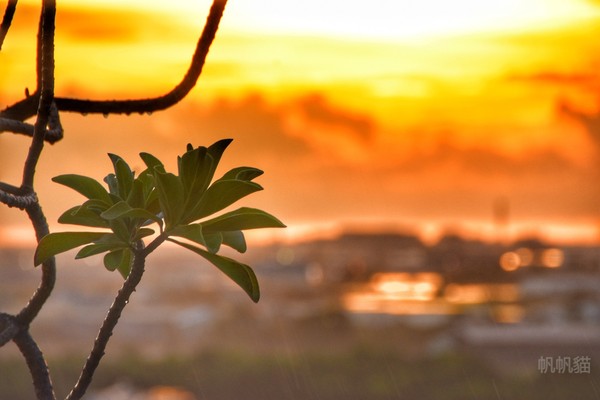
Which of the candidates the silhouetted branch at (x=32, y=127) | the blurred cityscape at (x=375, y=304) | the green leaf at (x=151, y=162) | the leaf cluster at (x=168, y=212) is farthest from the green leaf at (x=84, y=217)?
the blurred cityscape at (x=375, y=304)

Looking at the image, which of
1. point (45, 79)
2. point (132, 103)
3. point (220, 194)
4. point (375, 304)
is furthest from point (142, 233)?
point (375, 304)

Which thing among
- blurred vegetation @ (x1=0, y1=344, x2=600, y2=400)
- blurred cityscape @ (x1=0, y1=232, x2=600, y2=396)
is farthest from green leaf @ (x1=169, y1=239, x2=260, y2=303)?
blurred cityscape @ (x1=0, y1=232, x2=600, y2=396)

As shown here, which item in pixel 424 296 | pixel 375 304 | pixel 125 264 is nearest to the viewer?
pixel 125 264

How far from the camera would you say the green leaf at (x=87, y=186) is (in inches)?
60.4

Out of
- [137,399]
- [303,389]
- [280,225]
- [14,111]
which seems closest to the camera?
[280,225]

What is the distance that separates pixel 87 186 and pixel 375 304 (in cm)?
7475

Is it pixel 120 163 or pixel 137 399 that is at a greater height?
pixel 120 163

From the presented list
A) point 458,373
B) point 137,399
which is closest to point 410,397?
point 458,373

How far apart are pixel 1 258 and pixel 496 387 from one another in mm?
76864

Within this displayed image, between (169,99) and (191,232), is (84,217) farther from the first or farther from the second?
(169,99)

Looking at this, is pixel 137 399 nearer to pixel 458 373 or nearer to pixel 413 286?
pixel 458 373

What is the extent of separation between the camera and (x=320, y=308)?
224 feet

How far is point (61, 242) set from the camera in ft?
4.95

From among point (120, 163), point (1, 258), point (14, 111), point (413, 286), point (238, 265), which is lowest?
point (413, 286)
